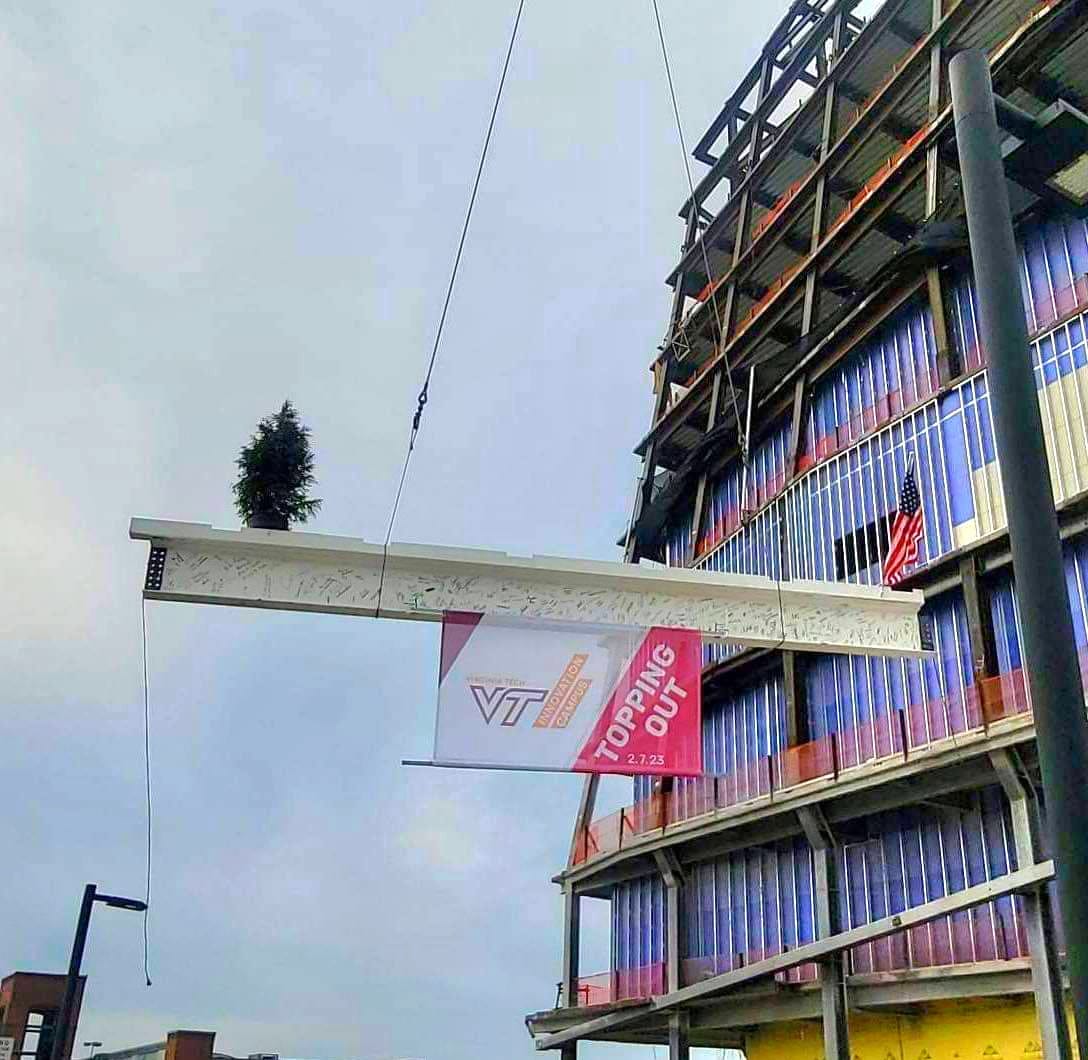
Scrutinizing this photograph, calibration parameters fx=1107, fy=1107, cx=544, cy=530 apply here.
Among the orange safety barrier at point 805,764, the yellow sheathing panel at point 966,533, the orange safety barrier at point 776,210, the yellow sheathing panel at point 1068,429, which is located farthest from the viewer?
the orange safety barrier at point 776,210

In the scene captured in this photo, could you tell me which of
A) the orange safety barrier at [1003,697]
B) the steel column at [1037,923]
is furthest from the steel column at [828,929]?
the orange safety barrier at [1003,697]

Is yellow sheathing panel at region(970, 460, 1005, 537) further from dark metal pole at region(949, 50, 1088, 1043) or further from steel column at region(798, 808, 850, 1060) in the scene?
dark metal pole at region(949, 50, 1088, 1043)

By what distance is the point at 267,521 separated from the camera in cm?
1100

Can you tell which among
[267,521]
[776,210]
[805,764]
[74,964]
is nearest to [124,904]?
[74,964]

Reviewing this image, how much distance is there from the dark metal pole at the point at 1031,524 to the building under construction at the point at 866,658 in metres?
16.7

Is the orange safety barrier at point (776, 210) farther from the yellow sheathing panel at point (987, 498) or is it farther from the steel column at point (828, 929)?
the steel column at point (828, 929)

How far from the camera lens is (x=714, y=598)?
1138 centimetres

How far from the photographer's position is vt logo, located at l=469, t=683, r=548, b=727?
10.3 meters

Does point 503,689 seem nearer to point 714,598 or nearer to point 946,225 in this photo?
point 714,598

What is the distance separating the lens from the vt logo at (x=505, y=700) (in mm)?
10258

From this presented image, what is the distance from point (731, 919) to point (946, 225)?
18.9m

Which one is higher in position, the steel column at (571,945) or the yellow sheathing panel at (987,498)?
the yellow sheathing panel at (987,498)

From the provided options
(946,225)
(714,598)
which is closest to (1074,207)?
(946,225)

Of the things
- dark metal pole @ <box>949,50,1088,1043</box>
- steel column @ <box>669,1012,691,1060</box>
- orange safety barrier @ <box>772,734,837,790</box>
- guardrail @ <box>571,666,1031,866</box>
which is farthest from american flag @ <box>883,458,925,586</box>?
dark metal pole @ <box>949,50,1088,1043</box>
